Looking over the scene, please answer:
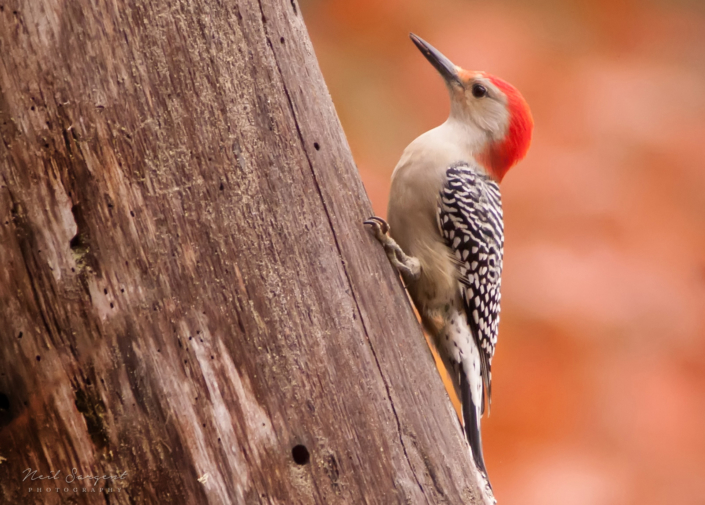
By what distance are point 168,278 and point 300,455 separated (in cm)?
54

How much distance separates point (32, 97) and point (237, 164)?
47 centimetres

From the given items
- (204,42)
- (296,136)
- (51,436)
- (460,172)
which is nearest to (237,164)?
(296,136)

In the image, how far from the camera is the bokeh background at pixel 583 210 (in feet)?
16.3

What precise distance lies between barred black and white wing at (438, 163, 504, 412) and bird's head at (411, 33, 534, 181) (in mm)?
129

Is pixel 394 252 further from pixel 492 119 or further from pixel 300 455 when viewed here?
pixel 492 119

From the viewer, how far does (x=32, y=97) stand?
1316 mm

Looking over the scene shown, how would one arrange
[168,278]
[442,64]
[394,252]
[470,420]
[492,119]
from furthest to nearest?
1. [442,64]
2. [492,119]
3. [470,420]
4. [394,252]
5. [168,278]

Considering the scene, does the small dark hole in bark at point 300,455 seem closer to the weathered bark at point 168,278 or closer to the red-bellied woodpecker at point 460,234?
the weathered bark at point 168,278

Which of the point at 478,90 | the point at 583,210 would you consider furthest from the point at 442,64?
the point at 583,210

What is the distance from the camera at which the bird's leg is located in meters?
1.75

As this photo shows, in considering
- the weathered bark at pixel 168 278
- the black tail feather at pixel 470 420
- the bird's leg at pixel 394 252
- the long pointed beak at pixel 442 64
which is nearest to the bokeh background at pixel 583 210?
the long pointed beak at pixel 442 64

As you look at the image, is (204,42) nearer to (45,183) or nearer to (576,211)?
(45,183)

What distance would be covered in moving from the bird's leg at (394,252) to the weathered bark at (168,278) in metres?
0.25

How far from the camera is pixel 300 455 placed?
146 centimetres
